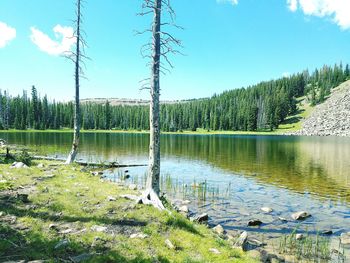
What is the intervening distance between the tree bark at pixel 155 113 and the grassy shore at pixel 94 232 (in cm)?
164

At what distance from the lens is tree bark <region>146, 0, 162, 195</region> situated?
13805 millimetres

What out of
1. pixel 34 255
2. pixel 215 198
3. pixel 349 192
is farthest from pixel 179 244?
pixel 349 192

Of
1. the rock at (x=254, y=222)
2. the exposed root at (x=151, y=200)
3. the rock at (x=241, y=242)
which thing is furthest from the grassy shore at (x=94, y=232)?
the rock at (x=254, y=222)

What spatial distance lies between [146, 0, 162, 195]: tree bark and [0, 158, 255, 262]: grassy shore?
5.38 ft

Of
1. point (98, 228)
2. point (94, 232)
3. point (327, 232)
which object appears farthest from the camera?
point (327, 232)

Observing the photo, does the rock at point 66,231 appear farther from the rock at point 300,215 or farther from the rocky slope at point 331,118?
the rocky slope at point 331,118

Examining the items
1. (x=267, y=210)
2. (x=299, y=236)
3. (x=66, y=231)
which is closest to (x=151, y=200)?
(x=66, y=231)

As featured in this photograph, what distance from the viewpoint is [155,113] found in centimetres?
1418

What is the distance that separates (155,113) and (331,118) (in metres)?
181

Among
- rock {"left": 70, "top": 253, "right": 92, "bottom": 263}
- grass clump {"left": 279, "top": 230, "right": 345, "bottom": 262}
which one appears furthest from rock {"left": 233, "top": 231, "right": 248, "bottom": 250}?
rock {"left": 70, "top": 253, "right": 92, "bottom": 263}

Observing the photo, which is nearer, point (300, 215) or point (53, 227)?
point (53, 227)

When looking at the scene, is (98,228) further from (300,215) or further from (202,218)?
(300,215)

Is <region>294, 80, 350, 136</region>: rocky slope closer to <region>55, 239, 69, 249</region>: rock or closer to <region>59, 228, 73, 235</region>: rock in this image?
<region>59, 228, 73, 235</region>: rock

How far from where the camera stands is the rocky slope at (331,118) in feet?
496
